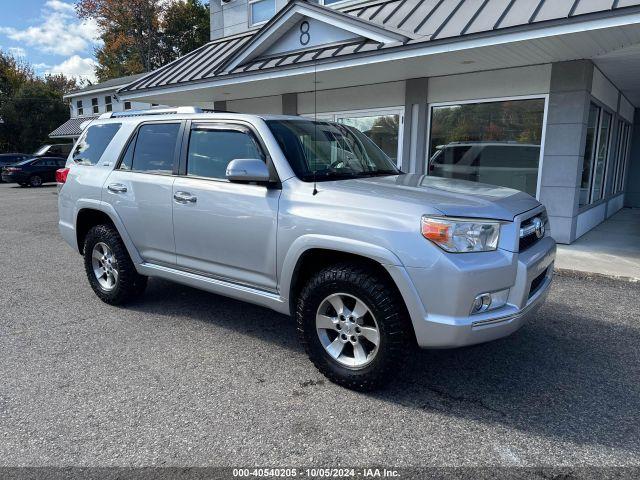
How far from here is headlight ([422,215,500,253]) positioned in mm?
2857

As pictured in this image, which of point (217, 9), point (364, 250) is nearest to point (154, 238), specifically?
point (364, 250)

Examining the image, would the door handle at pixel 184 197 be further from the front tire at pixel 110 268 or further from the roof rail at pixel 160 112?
the front tire at pixel 110 268

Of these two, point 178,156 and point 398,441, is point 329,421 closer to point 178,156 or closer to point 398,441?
point 398,441

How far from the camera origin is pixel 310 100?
36.6 feet

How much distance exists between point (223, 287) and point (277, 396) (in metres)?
1.12

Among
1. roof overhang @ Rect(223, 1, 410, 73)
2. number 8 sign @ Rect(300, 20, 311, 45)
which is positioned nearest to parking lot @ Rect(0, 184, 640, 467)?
roof overhang @ Rect(223, 1, 410, 73)

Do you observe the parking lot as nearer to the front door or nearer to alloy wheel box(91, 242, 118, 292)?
alloy wheel box(91, 242, 118, 292)

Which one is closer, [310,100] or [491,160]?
[491,160]

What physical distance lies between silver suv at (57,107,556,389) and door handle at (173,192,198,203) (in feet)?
0.04

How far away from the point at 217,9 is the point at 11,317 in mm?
11681

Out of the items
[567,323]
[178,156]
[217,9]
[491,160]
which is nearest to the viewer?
[178,156]

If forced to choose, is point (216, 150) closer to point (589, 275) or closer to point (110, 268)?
point (110, 268)

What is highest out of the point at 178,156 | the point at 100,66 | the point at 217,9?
the point at 100,66

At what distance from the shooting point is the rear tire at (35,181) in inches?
939
